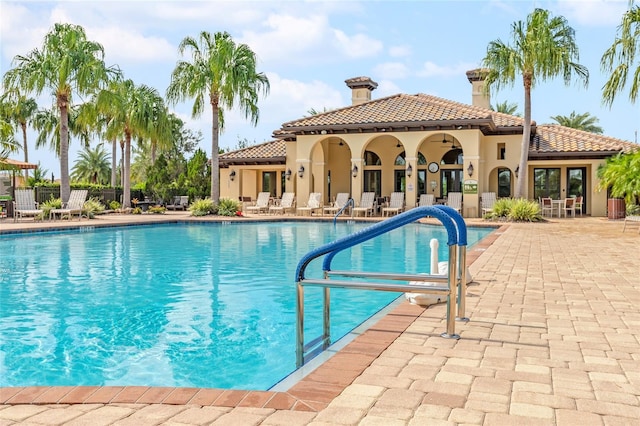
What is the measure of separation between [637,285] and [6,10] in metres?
10.9

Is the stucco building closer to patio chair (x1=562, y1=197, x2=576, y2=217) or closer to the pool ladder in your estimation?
patio chair (x1=562, y1=197, x2=576, y2=217)

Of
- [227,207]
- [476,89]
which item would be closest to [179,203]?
[227,207]

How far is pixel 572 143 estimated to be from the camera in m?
26.2

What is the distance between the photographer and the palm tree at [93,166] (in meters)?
65.0

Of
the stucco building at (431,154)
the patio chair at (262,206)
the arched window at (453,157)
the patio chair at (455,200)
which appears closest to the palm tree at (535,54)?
the stucco building at (431,154)

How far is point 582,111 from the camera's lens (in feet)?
152

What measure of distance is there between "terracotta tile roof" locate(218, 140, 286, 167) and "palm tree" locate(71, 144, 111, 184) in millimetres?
38908

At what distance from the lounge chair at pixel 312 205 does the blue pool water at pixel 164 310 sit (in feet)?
36.4

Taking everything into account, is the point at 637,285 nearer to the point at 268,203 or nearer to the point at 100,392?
the point at 100,392

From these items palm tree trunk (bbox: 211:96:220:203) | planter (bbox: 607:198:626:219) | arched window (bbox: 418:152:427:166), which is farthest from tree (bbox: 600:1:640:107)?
palm tree trunk (bbox: 211:96:220:203)

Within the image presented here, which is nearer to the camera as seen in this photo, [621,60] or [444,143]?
[621,60]

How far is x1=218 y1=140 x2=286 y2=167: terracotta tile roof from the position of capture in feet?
97.7

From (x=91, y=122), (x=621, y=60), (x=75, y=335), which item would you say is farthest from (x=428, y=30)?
(x=91, y=122)

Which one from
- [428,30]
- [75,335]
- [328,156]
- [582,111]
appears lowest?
[75,335]
